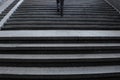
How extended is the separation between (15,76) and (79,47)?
5.12 feet

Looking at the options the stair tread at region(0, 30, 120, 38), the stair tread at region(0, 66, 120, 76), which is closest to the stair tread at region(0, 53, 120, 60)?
the stair tread at region(0, 66, 120, 76)

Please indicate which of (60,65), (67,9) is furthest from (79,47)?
(67,9)

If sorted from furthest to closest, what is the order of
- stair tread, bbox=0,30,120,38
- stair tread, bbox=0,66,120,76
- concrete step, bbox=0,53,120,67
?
stair tread, bbox=0,30,120,38, concrete step, bbox=0,53,120,67, stair tread, bbox=0,66,120,76

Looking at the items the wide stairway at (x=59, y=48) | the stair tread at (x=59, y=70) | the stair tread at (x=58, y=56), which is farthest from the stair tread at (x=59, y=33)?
the stair tread at (x=59, y=70)

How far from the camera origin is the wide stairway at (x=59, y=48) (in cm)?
491

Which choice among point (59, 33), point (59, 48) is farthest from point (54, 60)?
point (59, 33)

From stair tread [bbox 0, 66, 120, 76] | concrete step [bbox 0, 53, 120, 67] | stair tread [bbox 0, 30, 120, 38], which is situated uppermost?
stair tread [bbox 0, 30, 120, 38]

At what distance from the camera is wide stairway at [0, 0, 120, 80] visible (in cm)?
491

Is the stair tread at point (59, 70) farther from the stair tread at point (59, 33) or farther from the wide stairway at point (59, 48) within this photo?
the stair tread at point (59, 33)

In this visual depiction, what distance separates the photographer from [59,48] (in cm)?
539

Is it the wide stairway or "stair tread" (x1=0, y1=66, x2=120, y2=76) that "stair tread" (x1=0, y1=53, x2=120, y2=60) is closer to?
the wide stairway

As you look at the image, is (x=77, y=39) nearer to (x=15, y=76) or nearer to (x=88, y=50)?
(x=88, y=50)

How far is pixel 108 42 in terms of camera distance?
19.0 feet

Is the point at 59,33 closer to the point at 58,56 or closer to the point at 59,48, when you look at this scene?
the point at 59,48
